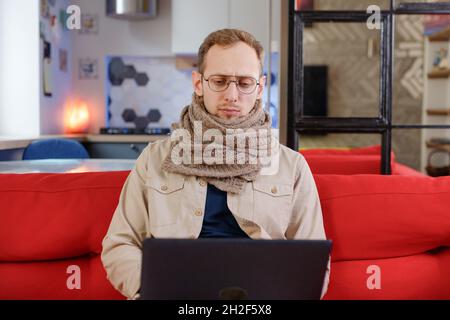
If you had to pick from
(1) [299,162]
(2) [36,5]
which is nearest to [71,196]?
(1) [299,162]

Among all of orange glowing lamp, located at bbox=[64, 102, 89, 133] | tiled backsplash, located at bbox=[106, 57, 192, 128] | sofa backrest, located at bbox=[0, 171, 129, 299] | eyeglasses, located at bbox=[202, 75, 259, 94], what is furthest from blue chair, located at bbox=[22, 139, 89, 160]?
eyeglasses, located at bbox=[202, 75, 259, 94]

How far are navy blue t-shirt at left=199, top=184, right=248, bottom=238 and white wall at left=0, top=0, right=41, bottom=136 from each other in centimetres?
300

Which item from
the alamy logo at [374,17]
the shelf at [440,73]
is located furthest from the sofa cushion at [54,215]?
the shelf at [440,73]

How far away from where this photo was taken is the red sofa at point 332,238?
4.86ft

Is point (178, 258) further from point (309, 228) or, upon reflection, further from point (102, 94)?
point (102, 94)

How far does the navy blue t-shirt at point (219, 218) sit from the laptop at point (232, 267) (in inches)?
17.0

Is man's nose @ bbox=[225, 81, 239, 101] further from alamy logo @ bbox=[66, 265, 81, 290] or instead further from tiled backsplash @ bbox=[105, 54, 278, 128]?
tiled backsplash @ bbox=[105, 54, 278, 128]

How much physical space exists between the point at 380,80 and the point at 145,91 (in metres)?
3.28

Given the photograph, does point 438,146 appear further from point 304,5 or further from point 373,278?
point 373,278

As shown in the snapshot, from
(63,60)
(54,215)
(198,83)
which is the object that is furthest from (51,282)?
(63,60)

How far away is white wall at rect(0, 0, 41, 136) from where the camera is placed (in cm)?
394

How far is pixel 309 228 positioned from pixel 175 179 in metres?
0.35

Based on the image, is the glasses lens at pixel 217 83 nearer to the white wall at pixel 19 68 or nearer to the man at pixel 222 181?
the man at pixel 222 181
